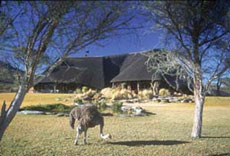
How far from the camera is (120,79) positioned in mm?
33281

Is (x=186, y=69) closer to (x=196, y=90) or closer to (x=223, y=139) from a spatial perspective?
(x=196, y=90)

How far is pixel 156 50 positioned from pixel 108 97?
17.5 meters

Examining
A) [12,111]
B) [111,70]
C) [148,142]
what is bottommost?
[148,142]

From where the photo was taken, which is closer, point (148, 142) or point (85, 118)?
point (85, 118)

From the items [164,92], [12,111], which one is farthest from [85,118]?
[164,92]

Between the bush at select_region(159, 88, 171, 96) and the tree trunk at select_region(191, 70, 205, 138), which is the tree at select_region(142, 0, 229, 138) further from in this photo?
the bush at select_region(159, 88, 171, 96)

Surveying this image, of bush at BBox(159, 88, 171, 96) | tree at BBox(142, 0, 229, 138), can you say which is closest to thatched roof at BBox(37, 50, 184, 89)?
bush at BBox(159, 88, 171, 96)

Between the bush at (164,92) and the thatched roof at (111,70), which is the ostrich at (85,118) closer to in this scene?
the bush at (164,92)

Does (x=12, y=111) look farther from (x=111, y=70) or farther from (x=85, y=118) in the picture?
(x=111, y=70)

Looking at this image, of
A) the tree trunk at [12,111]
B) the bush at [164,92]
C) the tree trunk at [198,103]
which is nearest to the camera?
the tree trunk at [12,111]

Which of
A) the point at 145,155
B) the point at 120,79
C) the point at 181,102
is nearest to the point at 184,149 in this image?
the point at 145,155

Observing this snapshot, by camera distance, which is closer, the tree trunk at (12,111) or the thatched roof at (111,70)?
the tree trunk at (12,111)

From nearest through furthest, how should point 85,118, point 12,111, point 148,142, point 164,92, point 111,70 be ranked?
point 12,111
point 85,118
point 148,142
point 164,92
point 111,70

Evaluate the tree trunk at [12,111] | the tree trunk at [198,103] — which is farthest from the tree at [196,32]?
the tree trunk at [12,111]
